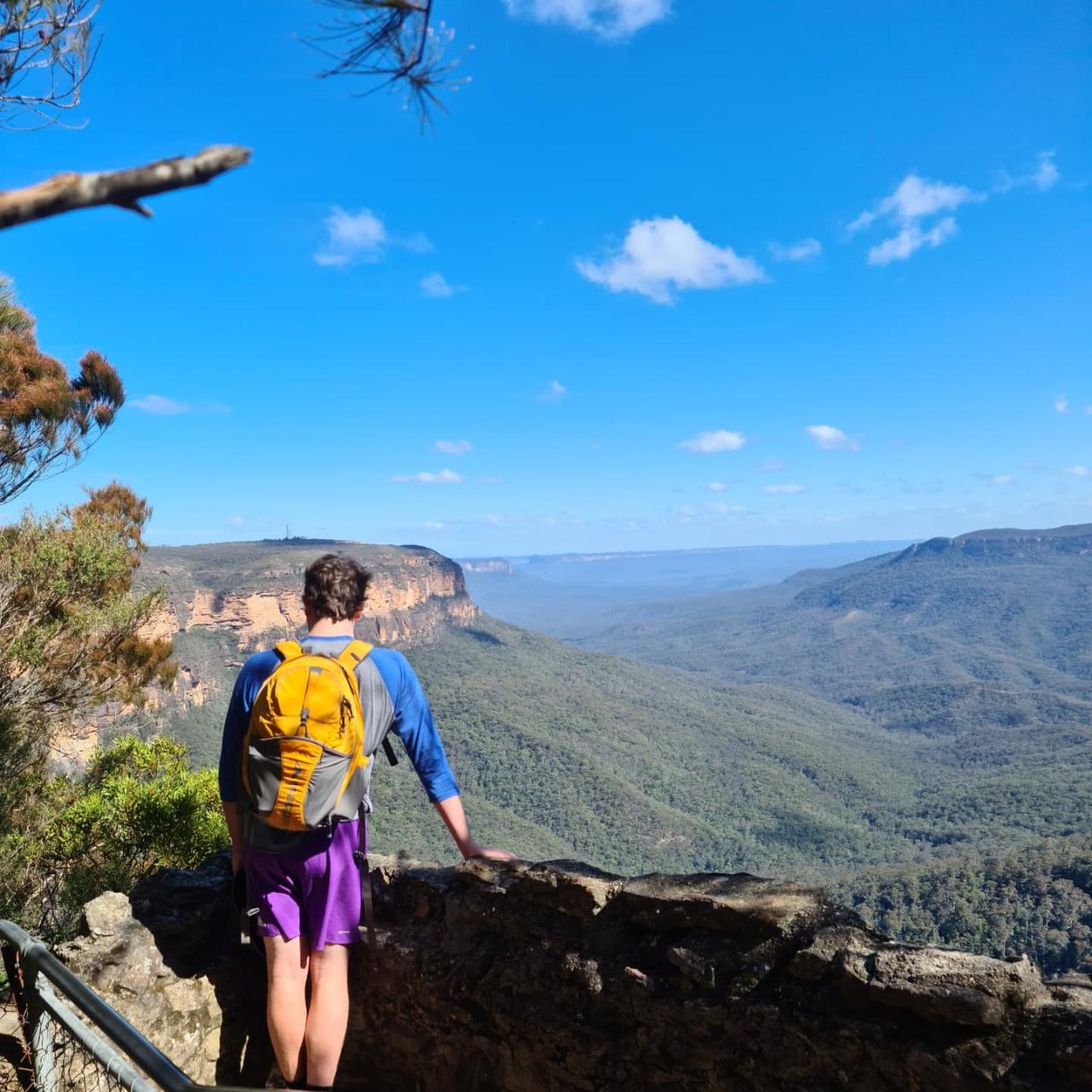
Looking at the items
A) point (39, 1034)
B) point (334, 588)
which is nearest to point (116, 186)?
point (334, 588)

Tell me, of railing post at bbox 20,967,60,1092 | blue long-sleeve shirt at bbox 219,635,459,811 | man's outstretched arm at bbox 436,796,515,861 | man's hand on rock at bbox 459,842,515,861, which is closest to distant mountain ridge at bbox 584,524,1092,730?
man's hand on rock at bbox 459,842,515,861

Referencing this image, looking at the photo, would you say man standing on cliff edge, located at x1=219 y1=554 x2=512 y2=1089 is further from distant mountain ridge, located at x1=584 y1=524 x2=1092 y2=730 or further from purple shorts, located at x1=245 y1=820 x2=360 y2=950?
distant mountain ridge, located at x1=584 y1=524 x2=1092 y2=730

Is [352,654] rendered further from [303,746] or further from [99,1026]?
[99,1026]

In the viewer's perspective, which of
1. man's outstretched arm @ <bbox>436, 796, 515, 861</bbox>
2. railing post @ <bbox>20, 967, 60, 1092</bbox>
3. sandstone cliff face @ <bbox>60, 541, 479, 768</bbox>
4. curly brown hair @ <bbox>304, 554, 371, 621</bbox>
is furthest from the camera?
sandstone cliff face @ <bbox>60, 541, 479, 768</bbox>

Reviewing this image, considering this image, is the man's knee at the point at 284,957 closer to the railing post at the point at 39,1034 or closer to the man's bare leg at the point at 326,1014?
the man's bare leg at the point at 326,1014

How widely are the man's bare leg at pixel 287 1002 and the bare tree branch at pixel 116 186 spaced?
2.05m

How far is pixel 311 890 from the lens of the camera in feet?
7.57

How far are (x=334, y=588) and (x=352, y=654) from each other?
24 cm

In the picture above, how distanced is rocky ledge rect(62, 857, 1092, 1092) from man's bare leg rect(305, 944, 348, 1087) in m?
0.45

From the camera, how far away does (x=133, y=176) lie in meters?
1.47

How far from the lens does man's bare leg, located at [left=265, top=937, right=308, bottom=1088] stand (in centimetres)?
220

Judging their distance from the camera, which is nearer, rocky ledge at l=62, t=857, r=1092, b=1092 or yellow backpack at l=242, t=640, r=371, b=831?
rocky ledge at l=62, t=857, r=1092, b=1092

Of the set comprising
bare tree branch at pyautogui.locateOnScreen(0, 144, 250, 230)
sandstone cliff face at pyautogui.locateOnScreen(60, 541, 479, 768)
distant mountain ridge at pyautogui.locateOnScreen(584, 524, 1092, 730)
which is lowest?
distant mountain ridge at pyautogui.locateOnScreen(584, 524, 1092, 730)

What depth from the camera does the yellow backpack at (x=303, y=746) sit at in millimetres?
2094
